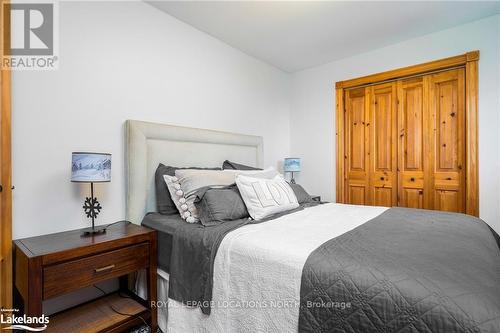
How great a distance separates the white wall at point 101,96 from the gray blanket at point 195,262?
728mm

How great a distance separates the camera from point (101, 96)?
6.22ft

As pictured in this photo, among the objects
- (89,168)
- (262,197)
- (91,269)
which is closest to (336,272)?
(262,197)

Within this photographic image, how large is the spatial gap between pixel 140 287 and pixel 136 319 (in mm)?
281

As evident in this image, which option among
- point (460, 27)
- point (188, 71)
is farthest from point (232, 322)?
point (460, 27)

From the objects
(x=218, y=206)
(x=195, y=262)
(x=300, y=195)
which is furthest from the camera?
(x=300, y=195)

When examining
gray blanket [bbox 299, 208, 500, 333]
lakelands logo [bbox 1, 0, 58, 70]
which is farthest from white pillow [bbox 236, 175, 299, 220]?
lakelands logo [bbox 1, 0, 58, 70]

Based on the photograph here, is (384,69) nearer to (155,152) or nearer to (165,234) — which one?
(155,152)

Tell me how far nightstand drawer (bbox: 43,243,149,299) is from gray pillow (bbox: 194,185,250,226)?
42cm

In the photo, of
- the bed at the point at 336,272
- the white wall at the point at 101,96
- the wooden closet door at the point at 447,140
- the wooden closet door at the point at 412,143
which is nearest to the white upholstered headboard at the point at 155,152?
the bed at the point at 336,272

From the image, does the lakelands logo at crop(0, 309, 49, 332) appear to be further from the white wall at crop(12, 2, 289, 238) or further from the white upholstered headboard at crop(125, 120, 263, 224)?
the white upholstered headboard at crop(125, 120, 263, 224)

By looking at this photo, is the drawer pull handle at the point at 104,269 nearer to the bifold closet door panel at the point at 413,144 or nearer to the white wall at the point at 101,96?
the white wall at the point at 101,96

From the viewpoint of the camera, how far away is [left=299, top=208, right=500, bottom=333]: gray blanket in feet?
2.56

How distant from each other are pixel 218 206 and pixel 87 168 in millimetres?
815

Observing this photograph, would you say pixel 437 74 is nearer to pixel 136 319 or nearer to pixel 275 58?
pixel 275 58
